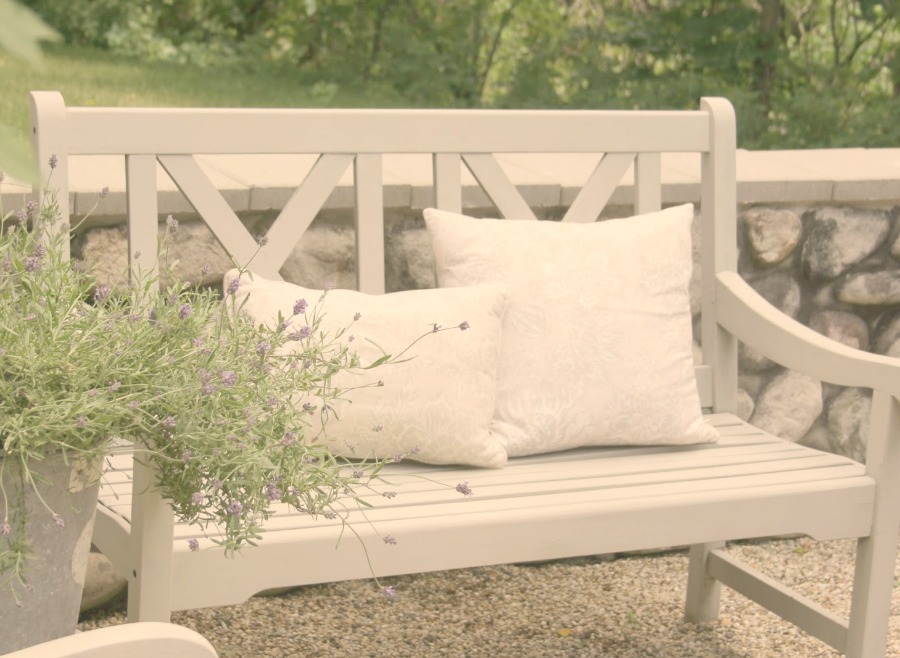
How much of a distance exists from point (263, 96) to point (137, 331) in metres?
4.55

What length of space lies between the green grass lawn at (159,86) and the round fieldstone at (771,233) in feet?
7.73

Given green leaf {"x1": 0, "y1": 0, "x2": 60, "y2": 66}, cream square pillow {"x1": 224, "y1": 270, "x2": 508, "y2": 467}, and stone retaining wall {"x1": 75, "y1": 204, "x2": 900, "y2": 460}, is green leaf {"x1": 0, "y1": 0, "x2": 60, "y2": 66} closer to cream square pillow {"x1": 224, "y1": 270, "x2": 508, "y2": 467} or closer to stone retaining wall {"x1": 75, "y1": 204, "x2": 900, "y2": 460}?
cream square pillow {"x1": 224, "y1": 270, "x2": 508, "y2": 467}

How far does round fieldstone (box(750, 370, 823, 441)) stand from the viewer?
2.80 metres

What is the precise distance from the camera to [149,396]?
1.04 m

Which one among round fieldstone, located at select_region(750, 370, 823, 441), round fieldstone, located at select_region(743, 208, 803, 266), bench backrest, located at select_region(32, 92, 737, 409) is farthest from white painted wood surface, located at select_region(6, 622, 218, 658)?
round fieldstone, located at select_region(750, 370, 823, 441)

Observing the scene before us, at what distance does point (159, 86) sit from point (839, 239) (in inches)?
136

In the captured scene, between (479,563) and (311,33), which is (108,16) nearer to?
(311,33)

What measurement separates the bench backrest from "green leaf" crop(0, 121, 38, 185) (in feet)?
5.25

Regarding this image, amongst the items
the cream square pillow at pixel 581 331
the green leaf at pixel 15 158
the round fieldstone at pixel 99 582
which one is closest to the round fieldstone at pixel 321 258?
the cream square pillow at pixel 581 331

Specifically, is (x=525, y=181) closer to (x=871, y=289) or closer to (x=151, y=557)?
(x=871, y=289)

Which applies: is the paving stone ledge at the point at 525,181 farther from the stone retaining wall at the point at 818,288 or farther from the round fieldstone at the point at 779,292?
the round fieldstone at the point at 779,292

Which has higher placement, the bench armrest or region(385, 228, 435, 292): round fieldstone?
region(385, 228, 435, 292): round fieldstone

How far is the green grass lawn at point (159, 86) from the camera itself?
4.61 m

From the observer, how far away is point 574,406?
6.43 ft
